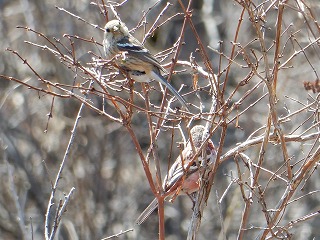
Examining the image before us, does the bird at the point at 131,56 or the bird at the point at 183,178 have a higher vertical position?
the bird at the point at 131,56

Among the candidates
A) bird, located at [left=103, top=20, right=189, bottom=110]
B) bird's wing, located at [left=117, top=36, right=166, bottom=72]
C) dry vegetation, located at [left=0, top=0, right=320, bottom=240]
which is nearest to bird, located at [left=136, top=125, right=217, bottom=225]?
bird, located at [left=103, top=20, right=189, bottom=110]

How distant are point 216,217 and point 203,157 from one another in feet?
30.4

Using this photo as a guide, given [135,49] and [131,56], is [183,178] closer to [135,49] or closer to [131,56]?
[131,56]

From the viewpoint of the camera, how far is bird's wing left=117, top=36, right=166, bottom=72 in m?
6.84

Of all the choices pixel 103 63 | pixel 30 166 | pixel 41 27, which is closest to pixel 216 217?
pixel 30 166

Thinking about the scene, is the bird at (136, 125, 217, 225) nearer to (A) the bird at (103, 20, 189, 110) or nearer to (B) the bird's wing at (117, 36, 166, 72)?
(A) the bird at (103, 20, 189, 110)

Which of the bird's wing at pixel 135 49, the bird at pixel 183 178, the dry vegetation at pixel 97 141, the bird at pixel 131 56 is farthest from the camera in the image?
the dry vegetation at pixel 97 141

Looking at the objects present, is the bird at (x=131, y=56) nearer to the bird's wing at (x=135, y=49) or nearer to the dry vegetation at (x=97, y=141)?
the bird's wing at (x=135, y=49)

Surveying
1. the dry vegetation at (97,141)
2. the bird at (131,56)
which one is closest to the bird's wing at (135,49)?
the bird at (131,56)

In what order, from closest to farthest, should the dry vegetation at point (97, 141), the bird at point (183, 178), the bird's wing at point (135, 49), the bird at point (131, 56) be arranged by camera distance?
1. the bird at point (183, 178)
2. the bird at point (131, 56)
3. the bird's wing at point (135, 49)
4. the dry vegetation at point (97, 141)

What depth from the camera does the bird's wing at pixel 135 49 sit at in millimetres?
6844

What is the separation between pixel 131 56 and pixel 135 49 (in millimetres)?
160

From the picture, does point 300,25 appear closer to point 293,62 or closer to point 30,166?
point 293,62

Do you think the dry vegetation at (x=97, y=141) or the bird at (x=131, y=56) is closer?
the bird at (x=131, y=56)
